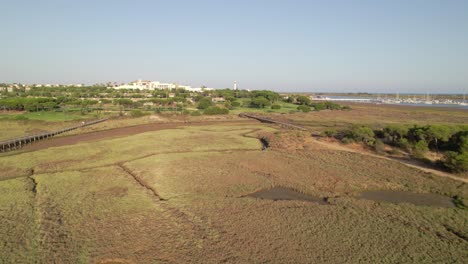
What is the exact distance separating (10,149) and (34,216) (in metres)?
21.7

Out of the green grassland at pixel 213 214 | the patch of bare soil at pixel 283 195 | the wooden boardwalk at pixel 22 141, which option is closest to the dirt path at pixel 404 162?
the green grassland at pixel 213 214

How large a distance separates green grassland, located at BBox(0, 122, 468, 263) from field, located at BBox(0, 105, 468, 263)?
0.06m

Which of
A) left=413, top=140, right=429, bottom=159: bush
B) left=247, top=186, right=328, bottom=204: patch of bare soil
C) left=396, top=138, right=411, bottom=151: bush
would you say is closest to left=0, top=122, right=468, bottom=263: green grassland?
left=247, top=186, right=328, bottom=204: patch of bare soil

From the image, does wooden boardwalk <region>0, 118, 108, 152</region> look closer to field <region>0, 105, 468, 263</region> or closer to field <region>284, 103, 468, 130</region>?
field <region>0, 105, 468, 263</region>

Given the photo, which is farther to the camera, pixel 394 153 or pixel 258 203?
pixel 394 153

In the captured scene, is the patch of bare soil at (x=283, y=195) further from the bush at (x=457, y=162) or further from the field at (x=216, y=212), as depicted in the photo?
the bush at (x=457, y=162)

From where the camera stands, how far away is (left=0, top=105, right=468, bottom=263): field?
35.3 feet

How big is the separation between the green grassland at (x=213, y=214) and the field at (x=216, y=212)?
0.18 ft

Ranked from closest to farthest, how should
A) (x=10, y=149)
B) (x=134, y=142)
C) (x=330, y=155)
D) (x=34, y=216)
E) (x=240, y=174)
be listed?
1. (x=34, y=216)
2. (x=240, y=174)
3. (x=330, y=155)
4. (x=10, y=149)
5. (x=134, y=142)

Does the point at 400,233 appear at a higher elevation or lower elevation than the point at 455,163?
lower

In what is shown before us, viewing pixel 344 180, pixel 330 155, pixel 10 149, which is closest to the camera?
pixel 344 180

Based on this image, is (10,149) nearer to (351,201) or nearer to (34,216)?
(34,216)

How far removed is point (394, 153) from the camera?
27469 millimetres

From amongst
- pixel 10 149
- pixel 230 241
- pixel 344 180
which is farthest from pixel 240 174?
pixel 10 149
